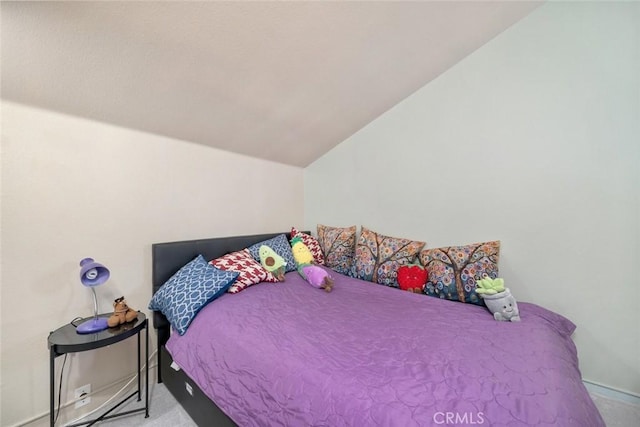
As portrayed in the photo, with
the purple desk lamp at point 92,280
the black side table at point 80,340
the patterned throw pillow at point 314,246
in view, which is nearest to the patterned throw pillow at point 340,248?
the patterned throw pillow at point 314,246

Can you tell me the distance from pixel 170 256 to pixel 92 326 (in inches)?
24.0

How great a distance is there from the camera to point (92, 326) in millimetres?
1344

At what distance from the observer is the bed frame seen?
51.8 inches

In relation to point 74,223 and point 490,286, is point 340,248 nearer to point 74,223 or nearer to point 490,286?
point 490,286

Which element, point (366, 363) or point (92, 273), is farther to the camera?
point (92, 273)

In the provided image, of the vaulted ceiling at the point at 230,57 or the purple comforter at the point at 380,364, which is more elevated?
the vaulted ceiling at the point at 230,57

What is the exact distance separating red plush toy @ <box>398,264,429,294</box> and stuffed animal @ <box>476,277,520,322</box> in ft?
1.43

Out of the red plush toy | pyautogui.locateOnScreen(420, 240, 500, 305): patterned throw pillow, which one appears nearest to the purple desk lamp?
the red plush toy

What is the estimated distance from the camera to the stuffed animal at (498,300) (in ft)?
4.78

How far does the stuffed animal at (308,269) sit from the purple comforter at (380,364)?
0.29 metres

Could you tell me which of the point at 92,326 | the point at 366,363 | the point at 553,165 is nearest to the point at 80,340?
Result: the point at 92,326

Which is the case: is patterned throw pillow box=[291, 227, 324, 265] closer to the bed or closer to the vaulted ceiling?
the bed

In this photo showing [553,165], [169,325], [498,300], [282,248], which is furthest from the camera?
[282,248]

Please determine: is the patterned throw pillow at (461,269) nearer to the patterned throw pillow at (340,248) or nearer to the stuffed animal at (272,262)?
the patterned throw pillow at (340,248)
